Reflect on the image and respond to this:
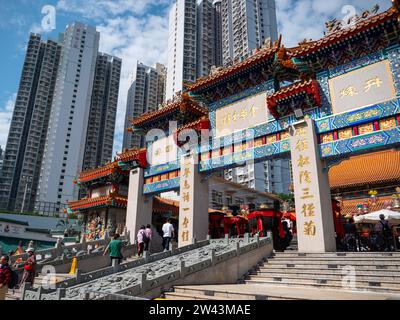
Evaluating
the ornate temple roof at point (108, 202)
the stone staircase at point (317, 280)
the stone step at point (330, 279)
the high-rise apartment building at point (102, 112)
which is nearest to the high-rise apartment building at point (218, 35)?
the high-rise apartment building at point (102, 112)

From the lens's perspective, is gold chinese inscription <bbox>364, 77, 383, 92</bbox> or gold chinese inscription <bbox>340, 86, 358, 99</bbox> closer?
gold chinese inscription <bbox>364, 77, 383, 92</bbox>

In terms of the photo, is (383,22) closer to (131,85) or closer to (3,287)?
(3,287)

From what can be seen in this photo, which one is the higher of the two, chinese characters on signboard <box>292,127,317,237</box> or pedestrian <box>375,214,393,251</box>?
chinese characters on signboard <box>292,127,317,237</box>

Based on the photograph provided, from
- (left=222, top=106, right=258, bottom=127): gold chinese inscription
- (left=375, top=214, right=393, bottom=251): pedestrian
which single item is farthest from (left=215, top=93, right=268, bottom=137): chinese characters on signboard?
(left=375, top=214, right=393, bottom=251): pedestrian

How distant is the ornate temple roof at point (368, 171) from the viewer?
71.4 ft

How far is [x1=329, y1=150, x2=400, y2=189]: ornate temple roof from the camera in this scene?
2175 centimetres

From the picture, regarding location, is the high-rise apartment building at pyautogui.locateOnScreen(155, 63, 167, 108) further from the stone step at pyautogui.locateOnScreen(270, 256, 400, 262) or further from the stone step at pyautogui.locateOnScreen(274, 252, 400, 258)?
the stone step at pyautogui.locateOnScreen(270, 256, 400, 262)

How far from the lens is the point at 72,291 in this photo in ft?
28.3

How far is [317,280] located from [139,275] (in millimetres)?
5554

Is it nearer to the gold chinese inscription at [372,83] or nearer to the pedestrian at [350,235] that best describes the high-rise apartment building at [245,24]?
the gold chinese inscription at [372,83]

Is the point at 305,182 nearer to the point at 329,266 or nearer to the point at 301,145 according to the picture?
the point at 301,145

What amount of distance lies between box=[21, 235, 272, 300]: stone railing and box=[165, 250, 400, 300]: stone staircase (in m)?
0.81

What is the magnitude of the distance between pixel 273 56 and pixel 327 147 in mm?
5556

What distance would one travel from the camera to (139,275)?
9.24 metres
